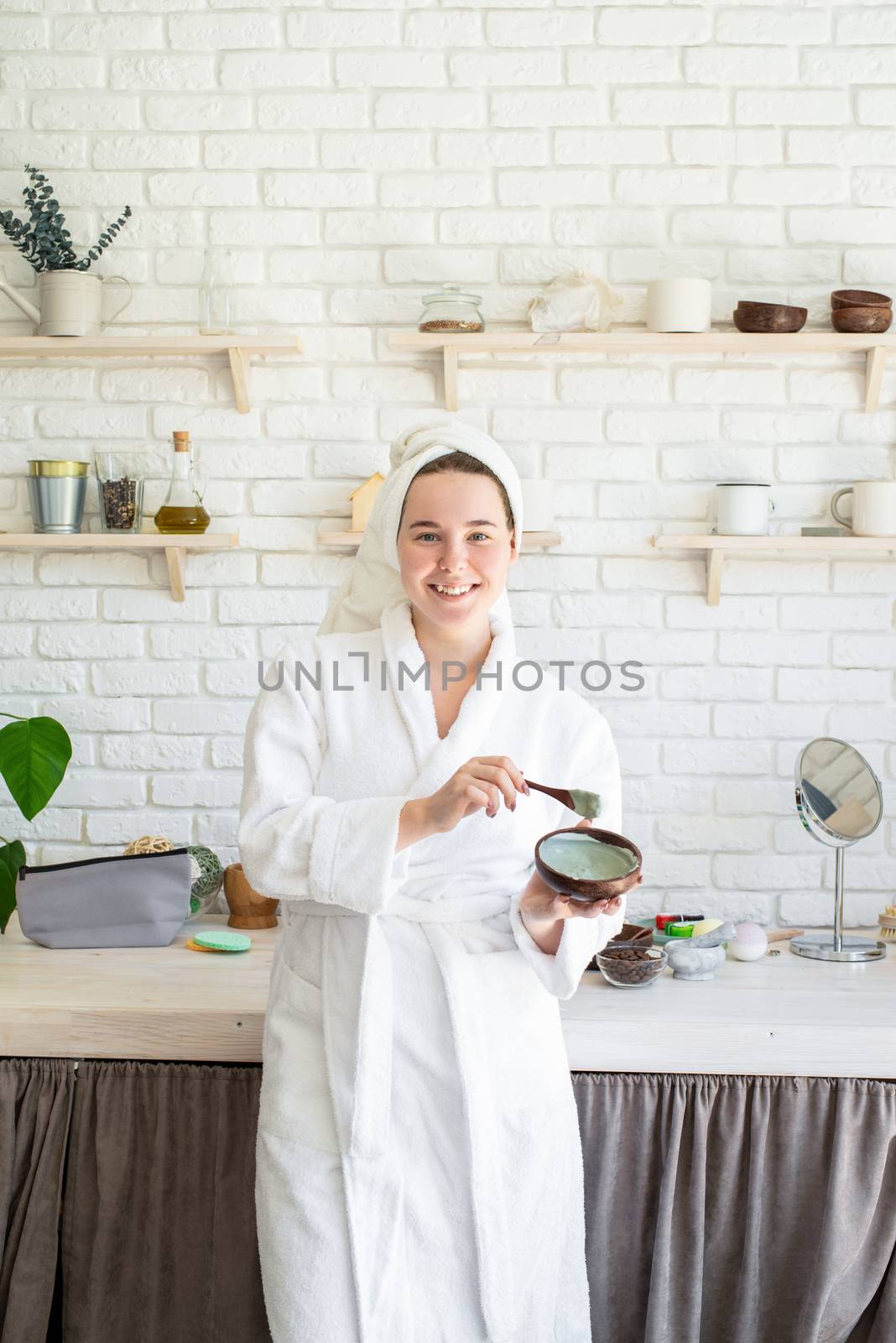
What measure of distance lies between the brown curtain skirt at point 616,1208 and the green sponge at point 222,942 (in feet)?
1.11

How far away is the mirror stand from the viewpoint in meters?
2.51

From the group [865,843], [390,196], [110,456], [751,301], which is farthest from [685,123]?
[865,843]

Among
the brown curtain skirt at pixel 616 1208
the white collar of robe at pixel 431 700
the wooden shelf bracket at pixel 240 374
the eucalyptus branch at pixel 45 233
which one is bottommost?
the brown curtain skirt at pixel 616 1208

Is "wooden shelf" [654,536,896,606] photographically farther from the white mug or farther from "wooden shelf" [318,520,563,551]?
"wooden shelf" [318,520,563,551]

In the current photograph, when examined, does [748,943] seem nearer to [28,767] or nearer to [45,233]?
[28,767]

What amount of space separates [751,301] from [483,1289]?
193cm

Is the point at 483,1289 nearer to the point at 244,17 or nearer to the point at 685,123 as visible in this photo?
the point at 685,123

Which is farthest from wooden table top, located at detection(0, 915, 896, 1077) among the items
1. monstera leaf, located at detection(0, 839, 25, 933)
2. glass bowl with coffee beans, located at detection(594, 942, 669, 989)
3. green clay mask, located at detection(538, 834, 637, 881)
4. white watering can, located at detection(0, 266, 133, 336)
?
white watering can, located at detection(0, 266, 133, 336)

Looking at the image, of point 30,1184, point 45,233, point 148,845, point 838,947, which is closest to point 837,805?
point 838,947

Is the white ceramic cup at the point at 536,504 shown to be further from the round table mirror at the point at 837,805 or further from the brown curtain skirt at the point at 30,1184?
the brown curtain skirt at the point at 30,1184

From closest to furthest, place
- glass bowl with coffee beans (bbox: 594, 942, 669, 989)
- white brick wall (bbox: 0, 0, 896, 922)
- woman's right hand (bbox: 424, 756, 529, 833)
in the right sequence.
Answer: woman's right hand (bbox: 424, 756, 529, 833) < glass bowl with coffee beans (bbox: 594, 942, 669, 989) < white brick wall (bbox: 0, 0, 896, 922)

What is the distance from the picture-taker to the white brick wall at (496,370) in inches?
107

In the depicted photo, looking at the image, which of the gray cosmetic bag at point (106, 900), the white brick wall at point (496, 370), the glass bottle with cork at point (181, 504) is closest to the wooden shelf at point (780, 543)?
the white brick wall at point (496, 370)

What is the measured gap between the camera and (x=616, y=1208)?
6.88 feet
